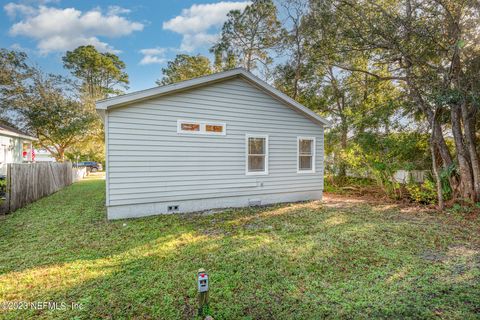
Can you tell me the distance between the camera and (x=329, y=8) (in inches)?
306

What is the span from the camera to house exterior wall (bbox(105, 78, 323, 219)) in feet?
19.9

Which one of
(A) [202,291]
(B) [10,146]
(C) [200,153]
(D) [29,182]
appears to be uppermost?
(B) [10,146]

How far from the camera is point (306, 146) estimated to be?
8.91 m

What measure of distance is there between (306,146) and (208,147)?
388 cm

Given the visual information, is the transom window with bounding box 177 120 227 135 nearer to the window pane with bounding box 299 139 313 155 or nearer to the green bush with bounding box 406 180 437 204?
the window pane with bounding box 299 139 313 155

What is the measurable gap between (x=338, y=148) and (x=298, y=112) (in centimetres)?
504

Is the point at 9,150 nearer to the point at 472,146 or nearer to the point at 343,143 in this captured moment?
the point at 343,143

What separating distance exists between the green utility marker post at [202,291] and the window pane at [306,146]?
710 centimetres

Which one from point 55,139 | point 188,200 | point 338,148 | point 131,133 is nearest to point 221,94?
point 131,133

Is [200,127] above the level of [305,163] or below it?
above

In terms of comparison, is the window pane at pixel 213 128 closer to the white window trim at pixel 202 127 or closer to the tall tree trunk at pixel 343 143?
the white window trim at pixel 202 127

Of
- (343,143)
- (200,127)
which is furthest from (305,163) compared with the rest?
(343,143)

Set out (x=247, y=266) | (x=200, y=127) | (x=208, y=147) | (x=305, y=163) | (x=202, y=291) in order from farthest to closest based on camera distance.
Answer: (x=305, y=163) → (x=208, y=147) → (x=200, y=127) → (x=247, y=266) → (x=202, y=291)

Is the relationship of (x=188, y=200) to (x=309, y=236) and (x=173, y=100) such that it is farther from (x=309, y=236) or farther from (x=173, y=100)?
(x=309, y=236)
